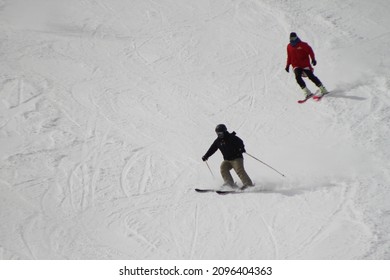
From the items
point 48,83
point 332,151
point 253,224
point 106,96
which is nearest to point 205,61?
point 106,96

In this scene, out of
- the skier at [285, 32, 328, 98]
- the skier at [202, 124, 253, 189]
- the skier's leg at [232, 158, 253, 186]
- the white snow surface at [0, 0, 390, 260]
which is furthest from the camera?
the skier at [285, 32, 328, 98]

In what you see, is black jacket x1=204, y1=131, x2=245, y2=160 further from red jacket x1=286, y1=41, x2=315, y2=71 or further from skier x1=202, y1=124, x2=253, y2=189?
red jacket x1=286, y1=41, x2=315, y2=71

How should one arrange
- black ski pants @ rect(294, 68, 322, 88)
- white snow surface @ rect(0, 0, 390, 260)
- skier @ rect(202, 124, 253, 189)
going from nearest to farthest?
white snow surface @ rect(0, 0, 390, 260) < skier @ rect(202, 124, 253, 189) < black ski pants @ rect(294, 68, 322, 88)

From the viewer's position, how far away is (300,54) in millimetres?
12664

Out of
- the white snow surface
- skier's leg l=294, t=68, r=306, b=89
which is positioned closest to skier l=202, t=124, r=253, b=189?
the white snow surface

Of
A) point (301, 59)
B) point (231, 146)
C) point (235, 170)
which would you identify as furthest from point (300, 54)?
point (235, 170)

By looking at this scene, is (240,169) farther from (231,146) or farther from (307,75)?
(307,75)

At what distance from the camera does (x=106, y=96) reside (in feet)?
45.5

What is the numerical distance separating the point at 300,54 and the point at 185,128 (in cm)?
347

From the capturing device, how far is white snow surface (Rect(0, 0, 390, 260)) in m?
9.03

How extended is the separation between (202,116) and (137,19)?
6.45 metres

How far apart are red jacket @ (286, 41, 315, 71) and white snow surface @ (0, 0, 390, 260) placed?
1.11 metres

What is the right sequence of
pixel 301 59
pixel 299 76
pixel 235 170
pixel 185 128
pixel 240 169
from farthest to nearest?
pixel 299 76, pixel 301 59, pixel 185 128, pixel 235 170, pixel 240 169

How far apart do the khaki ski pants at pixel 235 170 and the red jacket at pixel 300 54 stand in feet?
13.2
